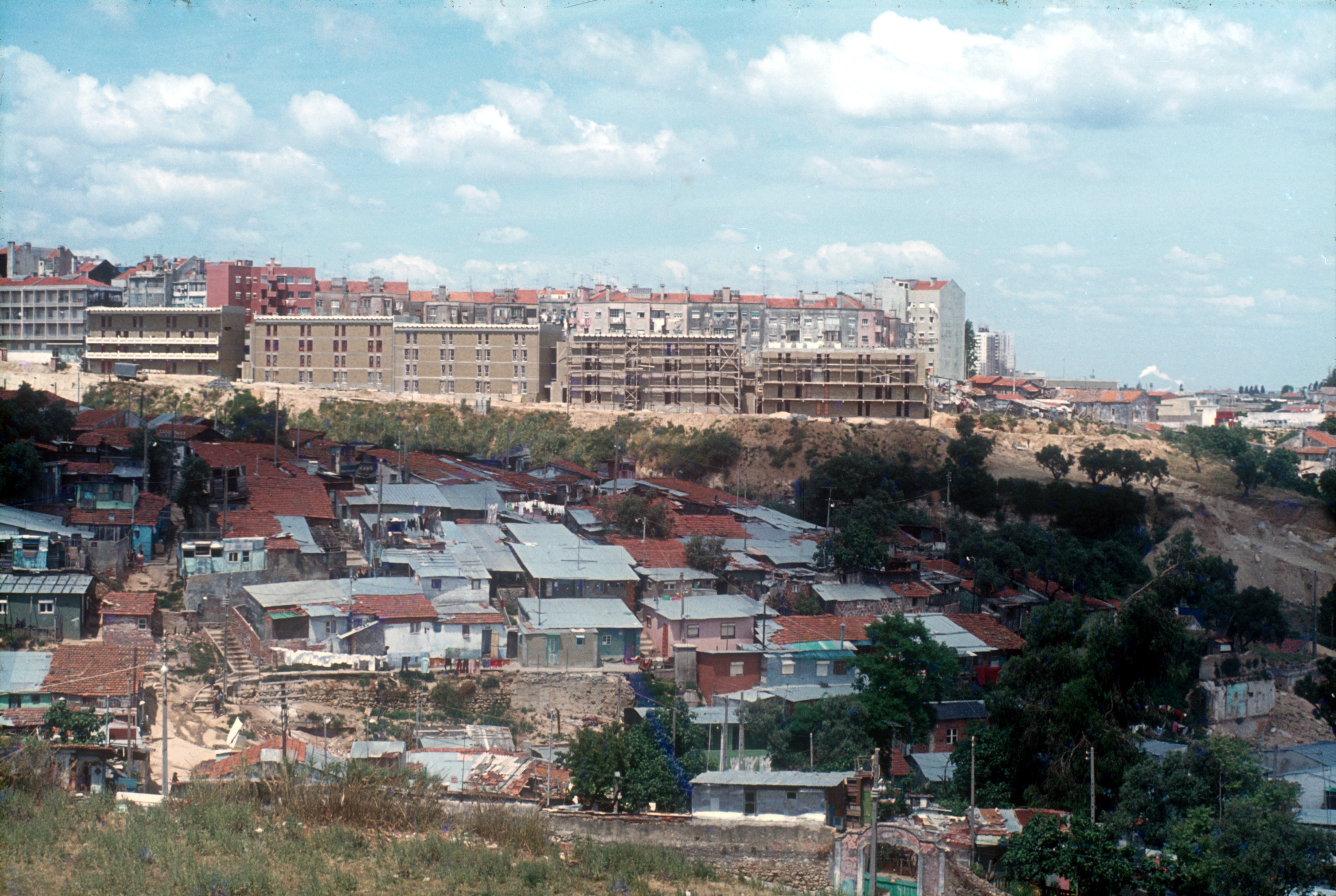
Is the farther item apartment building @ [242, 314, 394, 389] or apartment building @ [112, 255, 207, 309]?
apartment building @ [112, 255, 207, 309]

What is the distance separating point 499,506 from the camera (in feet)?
42.5

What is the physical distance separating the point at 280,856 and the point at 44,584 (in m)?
5.86

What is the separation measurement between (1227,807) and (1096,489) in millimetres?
11021

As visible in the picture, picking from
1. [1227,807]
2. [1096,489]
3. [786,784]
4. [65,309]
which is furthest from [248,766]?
[65,309]

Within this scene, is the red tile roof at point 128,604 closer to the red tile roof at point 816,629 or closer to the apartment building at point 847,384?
the red tile roof at point 816,629

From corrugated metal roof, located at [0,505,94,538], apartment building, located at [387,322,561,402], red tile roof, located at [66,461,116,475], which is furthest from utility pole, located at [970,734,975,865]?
apartment building, located at [387,322,561,402]

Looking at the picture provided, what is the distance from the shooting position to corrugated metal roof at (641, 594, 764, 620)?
1004 cm

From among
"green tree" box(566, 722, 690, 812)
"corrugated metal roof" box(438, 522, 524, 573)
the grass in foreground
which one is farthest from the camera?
"corrugated metal roof" box(438, 522, 524, 573)

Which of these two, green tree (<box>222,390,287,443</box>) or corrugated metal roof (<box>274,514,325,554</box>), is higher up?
green tree (<box>222,390,287,443</box>)

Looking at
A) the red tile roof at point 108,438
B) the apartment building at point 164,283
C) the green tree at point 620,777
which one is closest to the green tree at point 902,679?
the green tree at point 620,777

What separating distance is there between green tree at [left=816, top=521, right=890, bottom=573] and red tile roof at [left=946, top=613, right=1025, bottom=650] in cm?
92

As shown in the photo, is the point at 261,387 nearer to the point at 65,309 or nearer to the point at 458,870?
the point at 65,309

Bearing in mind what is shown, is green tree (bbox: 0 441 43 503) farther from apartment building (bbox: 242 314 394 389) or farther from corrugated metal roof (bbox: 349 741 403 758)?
apartment building (bbox: 242 314 394 389)

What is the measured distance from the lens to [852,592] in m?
11.5
